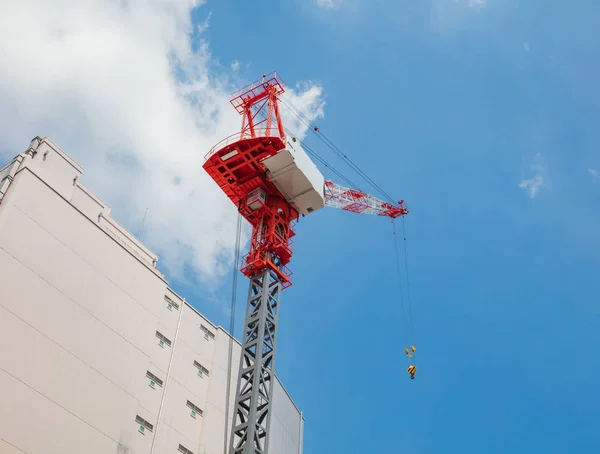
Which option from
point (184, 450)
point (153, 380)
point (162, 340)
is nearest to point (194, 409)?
point (184, 450)

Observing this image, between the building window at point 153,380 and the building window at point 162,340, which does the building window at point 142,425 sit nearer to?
the building window at point 153,380

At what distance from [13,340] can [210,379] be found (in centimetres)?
1445

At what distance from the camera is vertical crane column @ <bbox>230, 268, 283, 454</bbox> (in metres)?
34.2

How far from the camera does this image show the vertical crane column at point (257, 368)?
34.2 m

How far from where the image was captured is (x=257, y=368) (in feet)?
119

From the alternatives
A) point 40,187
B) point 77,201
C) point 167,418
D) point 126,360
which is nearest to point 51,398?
point 126,360

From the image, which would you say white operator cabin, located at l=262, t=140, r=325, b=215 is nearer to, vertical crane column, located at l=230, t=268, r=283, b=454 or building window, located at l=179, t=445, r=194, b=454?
vertical crane column, located at l=230, t=268, r=283, b=454

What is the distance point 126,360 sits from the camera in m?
36.1

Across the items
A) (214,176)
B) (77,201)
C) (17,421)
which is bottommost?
(17,421)

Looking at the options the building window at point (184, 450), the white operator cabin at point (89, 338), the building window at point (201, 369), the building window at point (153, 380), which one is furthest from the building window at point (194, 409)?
the building window at point (153, 380)

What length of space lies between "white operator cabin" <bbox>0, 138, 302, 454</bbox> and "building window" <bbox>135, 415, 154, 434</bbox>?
0.10 metres

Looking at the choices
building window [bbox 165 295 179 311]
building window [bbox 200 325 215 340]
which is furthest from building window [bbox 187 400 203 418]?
building window [bbox 165 295 179 311]

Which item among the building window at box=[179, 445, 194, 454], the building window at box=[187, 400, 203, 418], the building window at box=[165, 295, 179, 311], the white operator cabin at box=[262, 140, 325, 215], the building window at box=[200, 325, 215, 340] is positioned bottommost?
the building window at box=[179, 445, 194, 454]

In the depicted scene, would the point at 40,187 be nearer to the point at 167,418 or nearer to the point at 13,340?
→ the point at 13,340
